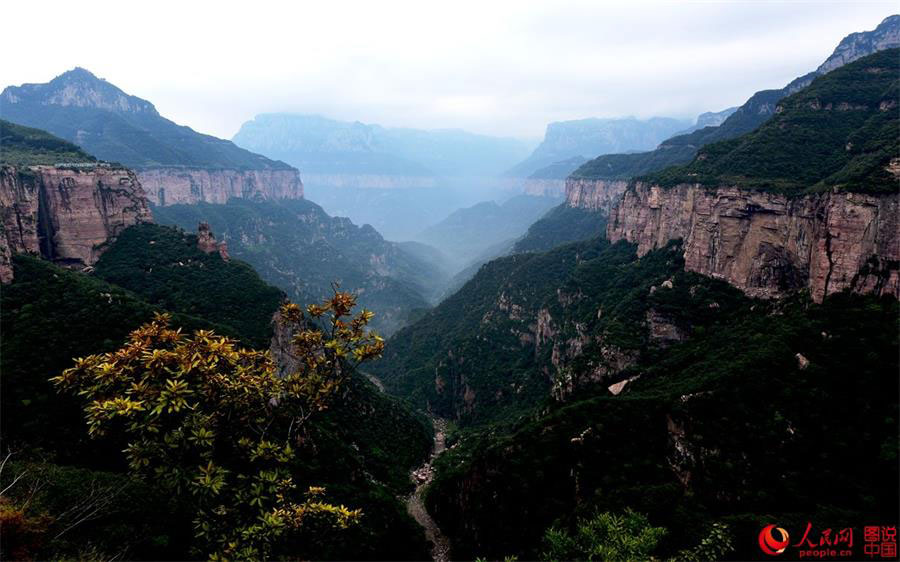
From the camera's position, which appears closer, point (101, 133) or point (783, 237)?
point (783, 237)

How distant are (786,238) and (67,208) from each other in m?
→ 93.2

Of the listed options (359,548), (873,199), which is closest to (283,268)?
(359,548)

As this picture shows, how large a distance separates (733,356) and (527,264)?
77.8 meters

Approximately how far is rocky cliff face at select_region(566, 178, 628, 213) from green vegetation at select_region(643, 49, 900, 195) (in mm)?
84359

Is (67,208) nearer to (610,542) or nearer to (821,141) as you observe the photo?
(610,542)

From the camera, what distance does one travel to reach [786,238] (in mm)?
54281

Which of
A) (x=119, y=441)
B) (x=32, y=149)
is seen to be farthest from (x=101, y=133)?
(x=119, y=441)

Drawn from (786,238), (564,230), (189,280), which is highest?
(786,238)

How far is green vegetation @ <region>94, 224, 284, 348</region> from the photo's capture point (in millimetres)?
62000

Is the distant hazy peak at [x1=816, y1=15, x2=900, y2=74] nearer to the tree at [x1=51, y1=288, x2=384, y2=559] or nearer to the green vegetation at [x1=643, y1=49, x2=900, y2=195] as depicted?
the green vegetation at [x1=643, y1=49, x2=900, y2=195]

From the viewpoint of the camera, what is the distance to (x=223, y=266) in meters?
73.9

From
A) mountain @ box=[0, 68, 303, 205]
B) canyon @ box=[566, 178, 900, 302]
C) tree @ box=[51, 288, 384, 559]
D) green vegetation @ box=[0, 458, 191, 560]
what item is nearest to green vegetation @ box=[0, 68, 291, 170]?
mountain @ box=[0, 68, 303, 205]

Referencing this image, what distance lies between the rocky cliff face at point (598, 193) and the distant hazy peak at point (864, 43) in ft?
206

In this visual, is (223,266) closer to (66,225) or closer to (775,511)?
(66,225)
